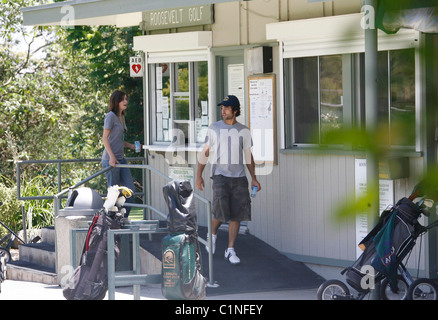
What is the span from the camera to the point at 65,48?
19359 millimetres

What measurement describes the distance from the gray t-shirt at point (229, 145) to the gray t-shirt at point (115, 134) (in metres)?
1.48

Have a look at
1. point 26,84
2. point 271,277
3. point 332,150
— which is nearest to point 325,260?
point 271,277

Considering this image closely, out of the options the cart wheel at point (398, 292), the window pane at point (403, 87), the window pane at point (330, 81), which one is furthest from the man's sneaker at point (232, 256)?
the window pane at point (403, 87)

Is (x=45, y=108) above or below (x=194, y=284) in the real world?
above

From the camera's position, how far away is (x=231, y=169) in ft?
29.1

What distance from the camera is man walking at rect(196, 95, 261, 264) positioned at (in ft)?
28.8

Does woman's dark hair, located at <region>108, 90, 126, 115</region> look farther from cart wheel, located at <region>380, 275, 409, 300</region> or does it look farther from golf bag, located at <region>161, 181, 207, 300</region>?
cart wheel, located at <region>380, 275, 409, 300</region>

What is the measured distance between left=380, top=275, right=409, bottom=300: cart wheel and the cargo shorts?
2.20m

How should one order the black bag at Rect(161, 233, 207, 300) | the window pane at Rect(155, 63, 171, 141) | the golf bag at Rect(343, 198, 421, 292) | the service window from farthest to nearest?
the window pane at Rect(155, 63, 171, 141) < the service window < the golf bag at Rect(343, 198, 421, 292) < the black bag at Rect(161, 233, 207, 300)

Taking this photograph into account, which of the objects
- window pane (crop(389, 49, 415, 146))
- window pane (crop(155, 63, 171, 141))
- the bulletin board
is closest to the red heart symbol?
window pane (crop(155, 63, 171, 141))

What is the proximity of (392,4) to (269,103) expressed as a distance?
8.53 m

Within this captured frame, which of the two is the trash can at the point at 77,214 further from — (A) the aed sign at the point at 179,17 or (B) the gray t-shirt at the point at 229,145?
(A) the aed sign at the point at 179,17

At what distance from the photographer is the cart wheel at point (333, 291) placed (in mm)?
6703
